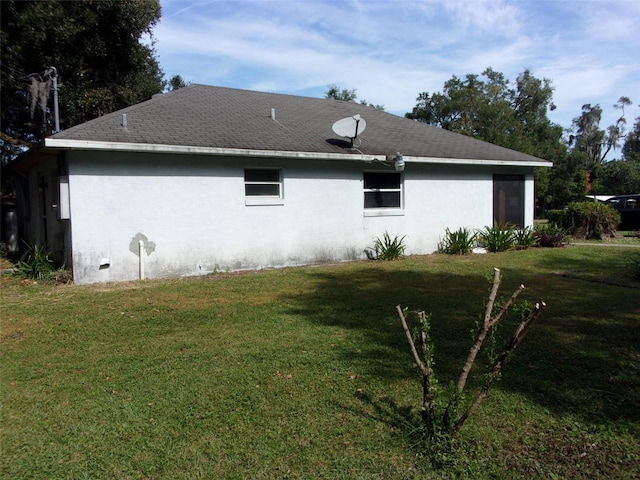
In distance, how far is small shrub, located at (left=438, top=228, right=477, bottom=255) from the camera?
13047 millimetres

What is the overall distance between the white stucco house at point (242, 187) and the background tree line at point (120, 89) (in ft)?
6.84

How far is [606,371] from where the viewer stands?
161 inches

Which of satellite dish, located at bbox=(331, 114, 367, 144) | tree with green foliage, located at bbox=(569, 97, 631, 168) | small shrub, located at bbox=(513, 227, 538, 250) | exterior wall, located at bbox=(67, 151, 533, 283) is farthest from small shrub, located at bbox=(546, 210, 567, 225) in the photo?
tree with green foliage, located at bbox=(569, 97, 631, 168)

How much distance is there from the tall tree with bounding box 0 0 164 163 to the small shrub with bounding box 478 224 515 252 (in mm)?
12331

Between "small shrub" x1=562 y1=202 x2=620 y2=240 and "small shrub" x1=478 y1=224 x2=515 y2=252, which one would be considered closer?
"small shrub" x1=478 y1=224 x2=515 y2=252

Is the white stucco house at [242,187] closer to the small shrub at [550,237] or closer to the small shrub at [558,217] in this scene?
the small shrub at [550,237]

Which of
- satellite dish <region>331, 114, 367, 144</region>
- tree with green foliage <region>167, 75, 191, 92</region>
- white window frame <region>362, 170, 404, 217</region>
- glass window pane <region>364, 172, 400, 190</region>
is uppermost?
tree with green foliage <region>167, 75, 191, 92</region>

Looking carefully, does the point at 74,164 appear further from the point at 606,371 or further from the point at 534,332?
the point at 606,371

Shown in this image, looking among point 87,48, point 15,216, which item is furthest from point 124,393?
point 87,48

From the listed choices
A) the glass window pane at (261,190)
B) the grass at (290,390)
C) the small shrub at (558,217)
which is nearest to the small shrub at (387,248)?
the glass window pane at (261,190)

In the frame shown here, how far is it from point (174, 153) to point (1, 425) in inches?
262

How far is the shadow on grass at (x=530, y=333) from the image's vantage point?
3711 millimetres

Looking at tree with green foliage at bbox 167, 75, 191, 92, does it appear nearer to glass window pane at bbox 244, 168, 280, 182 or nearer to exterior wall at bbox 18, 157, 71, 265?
exterior wall at bbox 18, 157, 71, 265

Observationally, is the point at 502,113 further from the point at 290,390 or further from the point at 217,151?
the point at 290,390
